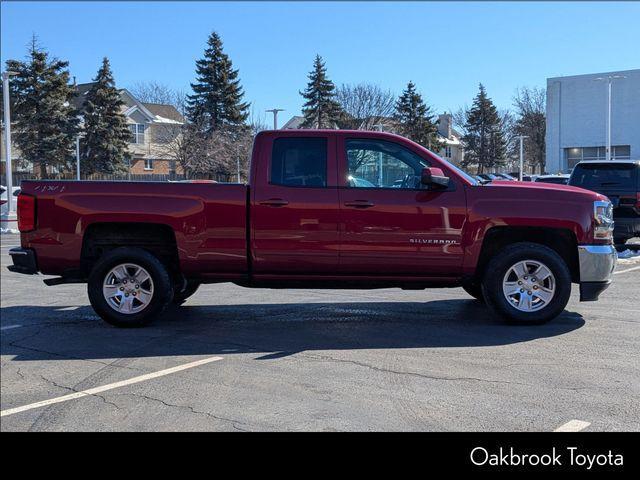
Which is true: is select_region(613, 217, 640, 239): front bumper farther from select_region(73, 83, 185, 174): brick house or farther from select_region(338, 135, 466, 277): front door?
select_region(73, 83, 185, 174): brick house

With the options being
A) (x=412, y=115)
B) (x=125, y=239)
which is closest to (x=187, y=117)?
(x=412, y=115)

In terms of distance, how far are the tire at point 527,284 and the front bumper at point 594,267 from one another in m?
0.17

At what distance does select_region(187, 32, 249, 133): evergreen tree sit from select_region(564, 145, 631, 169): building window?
73.6 ft

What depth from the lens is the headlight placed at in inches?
270

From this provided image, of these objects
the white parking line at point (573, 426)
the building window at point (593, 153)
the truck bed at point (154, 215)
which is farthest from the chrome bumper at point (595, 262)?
the building window at point (593, 153)

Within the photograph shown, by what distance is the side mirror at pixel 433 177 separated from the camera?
6.61 m

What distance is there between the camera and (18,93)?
42.8 metres

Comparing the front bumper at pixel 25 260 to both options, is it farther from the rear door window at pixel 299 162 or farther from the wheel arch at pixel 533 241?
the wheel arch at pixel 533 241

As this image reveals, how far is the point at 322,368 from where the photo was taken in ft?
18.0

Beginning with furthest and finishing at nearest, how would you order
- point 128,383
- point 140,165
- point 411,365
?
point 140,165 < point 411,365 < point 128,383

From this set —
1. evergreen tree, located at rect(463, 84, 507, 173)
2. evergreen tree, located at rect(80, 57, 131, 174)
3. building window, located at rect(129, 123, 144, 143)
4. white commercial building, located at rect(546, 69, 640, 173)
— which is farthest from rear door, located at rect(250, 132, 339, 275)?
evergreen tree, located at rect(463, 84, 507, 173)

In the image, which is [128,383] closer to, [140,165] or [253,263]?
[253,263]

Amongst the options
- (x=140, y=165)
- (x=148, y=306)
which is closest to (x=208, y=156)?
(x=140, y=165)
